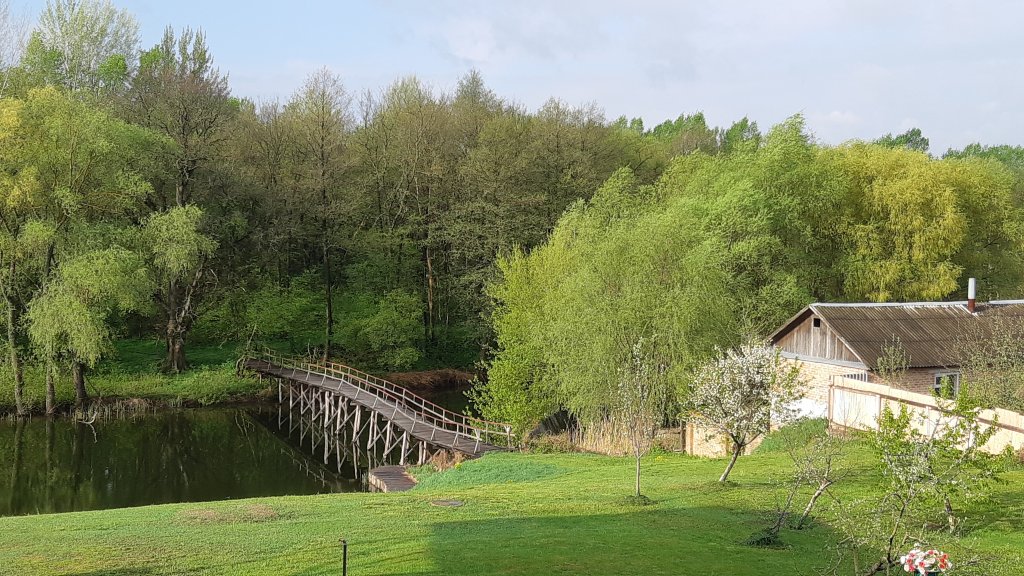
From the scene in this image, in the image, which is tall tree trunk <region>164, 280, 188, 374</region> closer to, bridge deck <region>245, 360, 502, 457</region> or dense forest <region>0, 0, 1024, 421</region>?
dense forest <region>0, 0, 1024, 421</region>

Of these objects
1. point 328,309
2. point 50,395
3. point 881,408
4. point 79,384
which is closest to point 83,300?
point 79,384

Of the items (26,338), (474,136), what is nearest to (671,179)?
(474,136)

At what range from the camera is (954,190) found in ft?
129

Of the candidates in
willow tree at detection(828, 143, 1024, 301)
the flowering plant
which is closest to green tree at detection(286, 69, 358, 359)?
willow tree at detection(828, 143, 1024, 301)

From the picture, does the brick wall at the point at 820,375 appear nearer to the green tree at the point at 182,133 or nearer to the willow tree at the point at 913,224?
the willow tree at the point at 913,224

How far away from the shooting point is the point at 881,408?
69.6 feet

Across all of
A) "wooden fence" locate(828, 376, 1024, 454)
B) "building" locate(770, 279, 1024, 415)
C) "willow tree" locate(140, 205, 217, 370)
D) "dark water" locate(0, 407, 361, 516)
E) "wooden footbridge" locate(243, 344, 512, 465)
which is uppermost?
"willow tree" locate(140, 205, 217, 370)

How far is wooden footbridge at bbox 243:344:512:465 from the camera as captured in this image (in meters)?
29.1

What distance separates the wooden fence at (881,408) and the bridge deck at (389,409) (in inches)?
455

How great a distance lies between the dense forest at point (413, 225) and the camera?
31312 mm

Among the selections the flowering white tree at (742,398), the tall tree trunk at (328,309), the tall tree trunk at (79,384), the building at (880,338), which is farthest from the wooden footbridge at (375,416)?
the building at (880,338)

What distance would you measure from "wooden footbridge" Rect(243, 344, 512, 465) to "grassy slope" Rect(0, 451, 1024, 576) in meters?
8.03

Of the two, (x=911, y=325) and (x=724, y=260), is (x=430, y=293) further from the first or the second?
(x=911, y=325)

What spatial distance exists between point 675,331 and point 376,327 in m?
25.7
